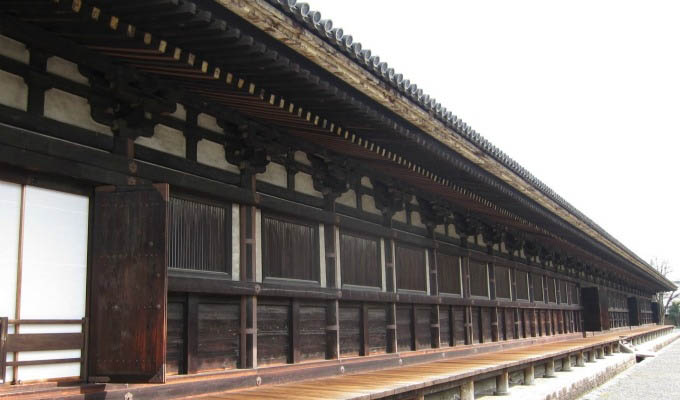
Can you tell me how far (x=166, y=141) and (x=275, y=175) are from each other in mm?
2145

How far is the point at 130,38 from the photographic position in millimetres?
5734

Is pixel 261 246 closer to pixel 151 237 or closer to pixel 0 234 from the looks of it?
pixel 151 237

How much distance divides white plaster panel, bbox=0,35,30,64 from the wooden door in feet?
4.89

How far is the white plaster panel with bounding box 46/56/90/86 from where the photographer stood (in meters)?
6.13

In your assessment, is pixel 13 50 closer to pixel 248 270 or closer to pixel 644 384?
pixel 248 270

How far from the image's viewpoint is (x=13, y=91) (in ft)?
19.0

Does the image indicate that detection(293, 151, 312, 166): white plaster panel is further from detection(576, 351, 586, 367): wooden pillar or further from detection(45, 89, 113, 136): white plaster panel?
detection(576, 351, 586, 367): wooden pillar

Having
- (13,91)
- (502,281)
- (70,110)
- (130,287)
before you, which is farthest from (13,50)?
(502,281)

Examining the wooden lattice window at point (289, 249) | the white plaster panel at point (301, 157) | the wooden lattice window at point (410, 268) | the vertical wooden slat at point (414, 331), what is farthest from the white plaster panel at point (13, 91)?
the vertical wooden slat at point (414, 331)

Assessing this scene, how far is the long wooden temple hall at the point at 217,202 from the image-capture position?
582cm

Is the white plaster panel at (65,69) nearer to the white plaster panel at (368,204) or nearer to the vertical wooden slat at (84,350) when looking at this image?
the vertical wooden slat at (84,350)

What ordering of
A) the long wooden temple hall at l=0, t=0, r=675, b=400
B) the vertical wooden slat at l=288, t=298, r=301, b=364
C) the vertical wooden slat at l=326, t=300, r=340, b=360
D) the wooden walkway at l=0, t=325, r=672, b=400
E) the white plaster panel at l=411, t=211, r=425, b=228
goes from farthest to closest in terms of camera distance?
1. the white plaster panel at l=411, t=211, r=425, b=228
2. the vertical wooden slat at l=326, t=300, r=340, b=360
3. the vertical wooden slat at l=288, t=298, r=301, b=364
4. the wooden walkway at l=0, t=325, r=672, b=400
5. the long wooden temple hall at l=0, t=0, r=675, b=400

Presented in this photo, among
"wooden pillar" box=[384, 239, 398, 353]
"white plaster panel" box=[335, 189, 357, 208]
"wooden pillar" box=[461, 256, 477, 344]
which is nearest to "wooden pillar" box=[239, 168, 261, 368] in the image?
"white plaster panel" box=[335, 189, 357, 208]

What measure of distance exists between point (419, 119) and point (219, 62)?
141 inches
